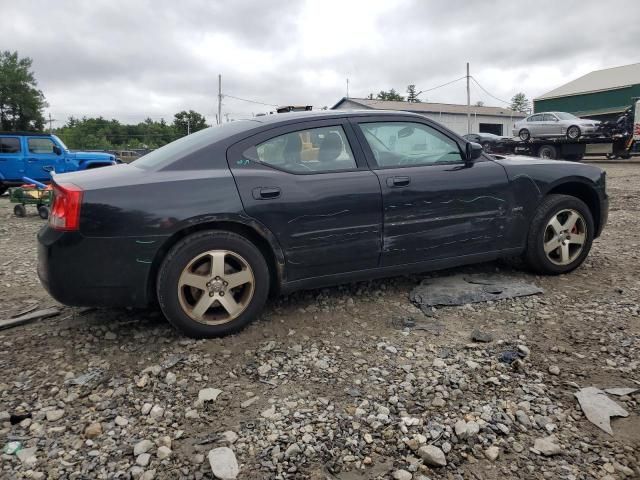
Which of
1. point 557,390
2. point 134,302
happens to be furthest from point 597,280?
point 134,302

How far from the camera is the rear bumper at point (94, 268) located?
278cm

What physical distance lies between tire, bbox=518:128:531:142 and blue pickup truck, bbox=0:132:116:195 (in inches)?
698

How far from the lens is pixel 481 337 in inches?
119

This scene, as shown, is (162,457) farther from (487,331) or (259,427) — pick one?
(487,331)

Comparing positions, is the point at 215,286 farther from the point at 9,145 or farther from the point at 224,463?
the point at 9,145

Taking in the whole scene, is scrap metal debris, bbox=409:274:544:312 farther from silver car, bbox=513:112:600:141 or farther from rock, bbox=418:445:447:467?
silver car, bbox=513:112:600:141

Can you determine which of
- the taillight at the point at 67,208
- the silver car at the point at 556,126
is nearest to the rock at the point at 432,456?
the taillight at the point at 67,208

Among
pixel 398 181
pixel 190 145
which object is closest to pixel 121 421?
pixel 190 145

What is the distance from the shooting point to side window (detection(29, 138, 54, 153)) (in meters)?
13.7

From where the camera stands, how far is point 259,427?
86.9 inches

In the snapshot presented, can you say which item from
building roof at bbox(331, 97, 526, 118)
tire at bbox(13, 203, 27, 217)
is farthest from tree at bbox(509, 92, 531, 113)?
tire at bbox(13, 203, 27, 217)

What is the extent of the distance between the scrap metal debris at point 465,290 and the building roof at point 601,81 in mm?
38533

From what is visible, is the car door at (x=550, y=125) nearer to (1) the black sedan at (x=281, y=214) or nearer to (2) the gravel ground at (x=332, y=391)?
(1) the black sedan at (x=281, y=214)

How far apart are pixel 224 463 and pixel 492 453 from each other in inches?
44.3
